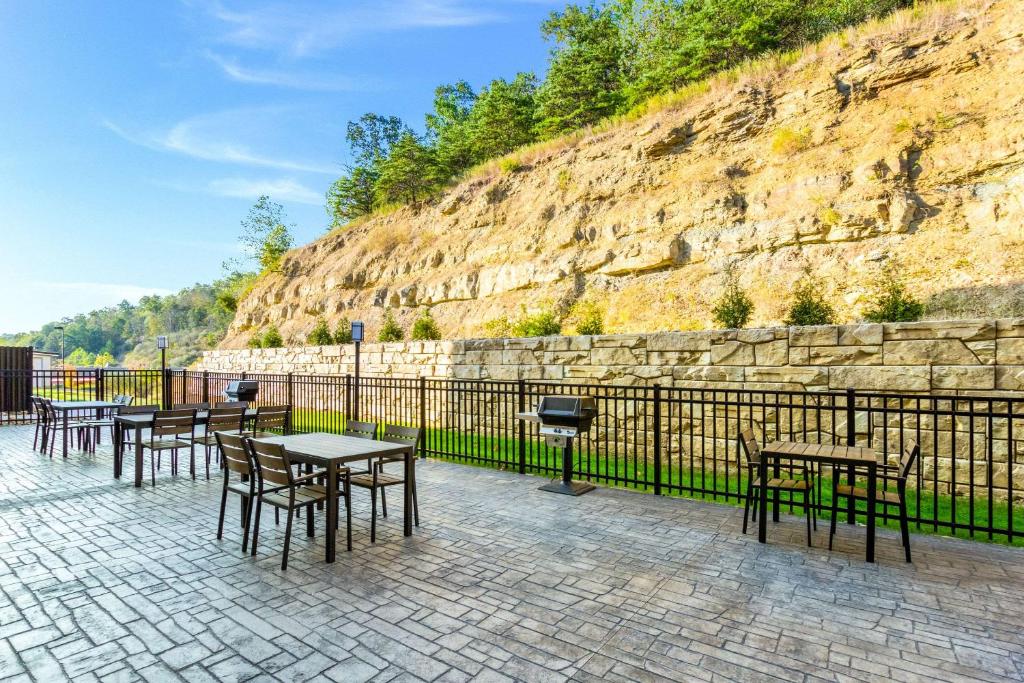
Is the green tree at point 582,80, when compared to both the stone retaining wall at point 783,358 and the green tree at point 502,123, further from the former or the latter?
the stone retaining wall at point 783,358

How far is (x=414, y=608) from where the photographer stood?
3.31 meters

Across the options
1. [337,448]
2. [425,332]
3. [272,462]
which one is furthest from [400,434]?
[425,332]

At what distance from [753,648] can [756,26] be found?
20637mm

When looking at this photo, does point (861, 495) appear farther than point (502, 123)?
No

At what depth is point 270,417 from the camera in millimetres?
8094

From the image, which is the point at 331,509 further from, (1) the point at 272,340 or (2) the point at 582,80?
(2) the point at 582,80

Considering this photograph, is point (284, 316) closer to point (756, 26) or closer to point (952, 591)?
point (756, 26)

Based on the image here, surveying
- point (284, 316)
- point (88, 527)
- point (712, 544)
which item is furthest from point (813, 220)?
point (284, 316)

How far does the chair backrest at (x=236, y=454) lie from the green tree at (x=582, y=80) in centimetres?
1956

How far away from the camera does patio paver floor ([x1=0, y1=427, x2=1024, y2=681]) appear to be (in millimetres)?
2668

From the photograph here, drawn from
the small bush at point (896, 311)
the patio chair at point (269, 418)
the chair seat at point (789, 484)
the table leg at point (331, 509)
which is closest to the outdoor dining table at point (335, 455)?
the table leg at point (331, 509)

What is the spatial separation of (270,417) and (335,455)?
4.46 m

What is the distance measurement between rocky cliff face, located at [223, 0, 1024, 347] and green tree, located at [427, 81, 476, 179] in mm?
6532

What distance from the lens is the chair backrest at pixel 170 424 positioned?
667 centimetres
